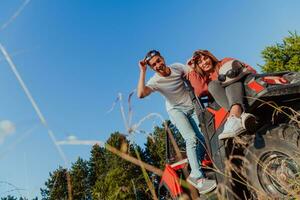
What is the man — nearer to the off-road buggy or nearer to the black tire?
the off-road buggy

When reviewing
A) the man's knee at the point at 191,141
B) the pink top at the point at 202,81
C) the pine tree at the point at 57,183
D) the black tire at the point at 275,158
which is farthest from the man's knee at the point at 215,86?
the pine tree at the point at 57,183

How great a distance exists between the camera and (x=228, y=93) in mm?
3514

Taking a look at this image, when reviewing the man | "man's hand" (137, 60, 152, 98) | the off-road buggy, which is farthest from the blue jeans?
the off-road buggy

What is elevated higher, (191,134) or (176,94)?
(176,94)

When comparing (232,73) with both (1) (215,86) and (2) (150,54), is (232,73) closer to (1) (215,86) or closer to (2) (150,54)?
(1) (215,86)

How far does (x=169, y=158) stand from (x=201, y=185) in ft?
4.51

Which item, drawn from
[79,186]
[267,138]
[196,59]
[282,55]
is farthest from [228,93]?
[282,55]

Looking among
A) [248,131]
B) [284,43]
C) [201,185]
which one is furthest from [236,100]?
[284,43]

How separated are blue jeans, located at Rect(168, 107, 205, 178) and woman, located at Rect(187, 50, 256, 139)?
0.48 meters

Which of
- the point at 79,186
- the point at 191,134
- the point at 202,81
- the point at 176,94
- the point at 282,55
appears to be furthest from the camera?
the point at 282,55

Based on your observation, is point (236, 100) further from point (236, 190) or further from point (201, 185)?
point (201, 185)

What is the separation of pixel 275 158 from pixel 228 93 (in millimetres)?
688

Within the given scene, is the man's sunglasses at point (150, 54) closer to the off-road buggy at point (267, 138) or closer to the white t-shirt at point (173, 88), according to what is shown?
the white t-shirt at point (173, 88)

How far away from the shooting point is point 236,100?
11.2ft
